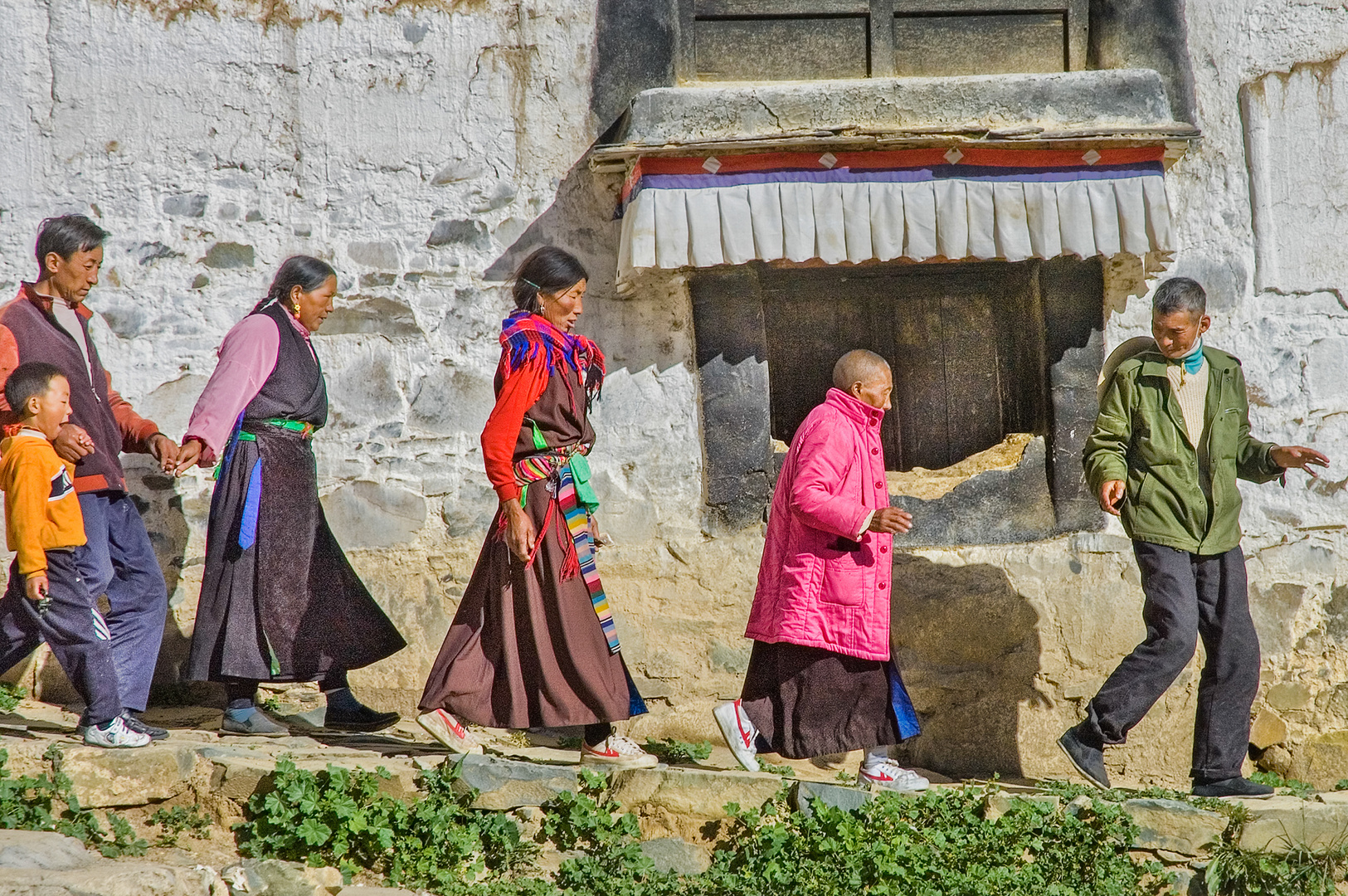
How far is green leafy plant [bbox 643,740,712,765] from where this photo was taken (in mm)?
4141

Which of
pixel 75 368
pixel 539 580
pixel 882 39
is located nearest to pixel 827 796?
pixel 539 580

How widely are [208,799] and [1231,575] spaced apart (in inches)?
117

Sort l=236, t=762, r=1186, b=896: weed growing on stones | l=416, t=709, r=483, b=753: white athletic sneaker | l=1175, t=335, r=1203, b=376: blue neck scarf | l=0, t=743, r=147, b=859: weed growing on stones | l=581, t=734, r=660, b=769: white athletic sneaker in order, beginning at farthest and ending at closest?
l=1175, t=335, r=1203, b=376: blue neck scarf < l=581, t=734, r=660, b=769: white athletic sneaker < l=416, t=709, r=483, b=753: white athletic sneaker < l=236, t=762, r=1186, b=896: weed growing on stones < l=0, t=743, r=147, b=859: weed growing on stones

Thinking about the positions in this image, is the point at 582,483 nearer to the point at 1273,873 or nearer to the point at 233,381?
the point at 233,381

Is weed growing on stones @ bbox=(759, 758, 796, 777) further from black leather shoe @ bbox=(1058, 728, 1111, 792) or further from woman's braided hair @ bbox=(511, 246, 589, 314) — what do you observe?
woman's braided hair @ bbox=(511, 246, 589, 314)

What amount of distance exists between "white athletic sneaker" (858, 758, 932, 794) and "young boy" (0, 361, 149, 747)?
202 centimetres

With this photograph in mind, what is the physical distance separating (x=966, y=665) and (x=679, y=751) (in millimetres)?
1061

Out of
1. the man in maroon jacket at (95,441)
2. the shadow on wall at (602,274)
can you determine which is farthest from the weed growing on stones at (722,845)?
the shadow on wall at (602,274)

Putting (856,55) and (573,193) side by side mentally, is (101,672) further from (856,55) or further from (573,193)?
(856,55)

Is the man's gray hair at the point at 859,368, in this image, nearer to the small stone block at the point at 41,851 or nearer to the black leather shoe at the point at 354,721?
the black leather shoe at the point at 354,721

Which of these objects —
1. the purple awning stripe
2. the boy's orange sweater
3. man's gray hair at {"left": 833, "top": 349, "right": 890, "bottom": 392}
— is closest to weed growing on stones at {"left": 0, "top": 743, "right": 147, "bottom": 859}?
the boy's orange sweater

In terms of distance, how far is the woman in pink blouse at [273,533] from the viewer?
388 cm

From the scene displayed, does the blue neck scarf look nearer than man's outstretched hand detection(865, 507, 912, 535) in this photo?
No

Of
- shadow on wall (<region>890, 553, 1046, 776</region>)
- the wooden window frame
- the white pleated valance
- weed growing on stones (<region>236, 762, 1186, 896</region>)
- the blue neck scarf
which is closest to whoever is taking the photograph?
weed growing on stones (<region>236, 762, 1186, 896</region>)
